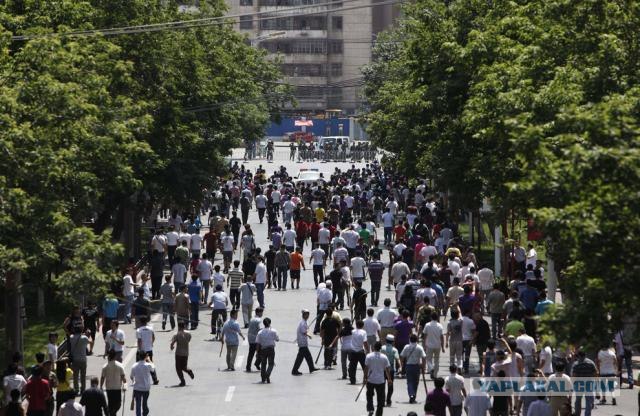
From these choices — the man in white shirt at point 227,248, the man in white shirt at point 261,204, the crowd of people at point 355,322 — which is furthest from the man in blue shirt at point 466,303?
the man in white shirt at point 261,204

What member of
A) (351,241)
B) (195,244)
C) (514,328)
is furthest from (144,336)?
(351,241)

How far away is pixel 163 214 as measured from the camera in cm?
6156

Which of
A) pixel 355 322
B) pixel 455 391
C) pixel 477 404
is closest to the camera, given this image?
pixel 477 404

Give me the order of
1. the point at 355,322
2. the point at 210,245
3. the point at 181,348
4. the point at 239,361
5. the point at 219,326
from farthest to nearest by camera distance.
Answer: the point at 210,245, the point at 355,322, the point at 219,326, the point at 239,361, the point at 181,348

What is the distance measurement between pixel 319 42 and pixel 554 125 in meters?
118

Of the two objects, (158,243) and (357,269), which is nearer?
(357,269)

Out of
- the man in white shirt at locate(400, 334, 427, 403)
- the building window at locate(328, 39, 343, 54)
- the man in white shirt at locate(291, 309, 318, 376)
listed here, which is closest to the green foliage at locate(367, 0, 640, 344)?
the man in white shirt at locate(400, 334, 427, 403)

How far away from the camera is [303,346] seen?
88.5ft

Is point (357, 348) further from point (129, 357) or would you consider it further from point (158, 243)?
point (158, 243)

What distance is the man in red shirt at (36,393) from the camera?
2162cm

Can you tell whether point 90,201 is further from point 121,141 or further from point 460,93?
point 460,93

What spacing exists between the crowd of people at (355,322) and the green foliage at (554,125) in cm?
94

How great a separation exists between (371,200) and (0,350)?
24.9 meters

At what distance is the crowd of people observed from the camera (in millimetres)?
22500
